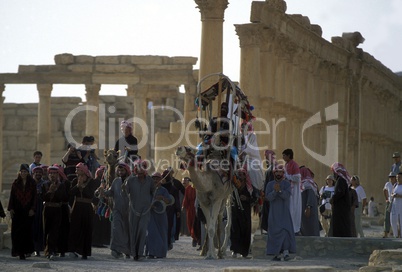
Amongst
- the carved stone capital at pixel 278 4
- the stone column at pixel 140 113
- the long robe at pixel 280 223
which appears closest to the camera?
the long robe at pixel 280 223

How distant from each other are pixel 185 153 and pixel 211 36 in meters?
8.11

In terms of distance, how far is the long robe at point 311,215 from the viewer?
24.9m

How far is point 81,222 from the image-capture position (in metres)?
21.7

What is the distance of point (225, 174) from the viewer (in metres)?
21.7

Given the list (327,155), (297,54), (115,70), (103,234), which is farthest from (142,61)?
(103,234)

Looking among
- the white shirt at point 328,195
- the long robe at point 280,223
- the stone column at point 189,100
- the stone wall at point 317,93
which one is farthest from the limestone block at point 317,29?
the long robe at point 280,223

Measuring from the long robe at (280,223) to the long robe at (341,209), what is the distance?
3.27m

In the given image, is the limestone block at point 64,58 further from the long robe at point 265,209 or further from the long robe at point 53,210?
the long robe at point 53,210

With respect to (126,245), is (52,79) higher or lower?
higher

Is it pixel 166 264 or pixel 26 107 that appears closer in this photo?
pixel 166 264

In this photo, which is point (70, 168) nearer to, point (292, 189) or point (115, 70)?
point (292, 189)

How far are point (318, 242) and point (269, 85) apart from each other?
15.4 m

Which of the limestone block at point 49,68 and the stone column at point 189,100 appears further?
the limestone block at point 49,68

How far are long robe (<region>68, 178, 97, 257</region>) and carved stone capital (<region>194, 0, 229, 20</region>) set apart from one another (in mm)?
7554
